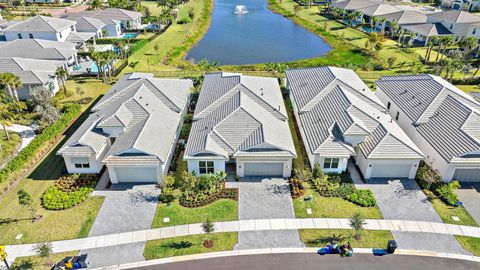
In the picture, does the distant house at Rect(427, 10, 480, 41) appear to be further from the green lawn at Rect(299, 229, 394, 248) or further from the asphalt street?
the asphalt street

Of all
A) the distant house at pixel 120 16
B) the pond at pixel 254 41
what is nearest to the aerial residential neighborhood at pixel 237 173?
the pond at pixel 254 41

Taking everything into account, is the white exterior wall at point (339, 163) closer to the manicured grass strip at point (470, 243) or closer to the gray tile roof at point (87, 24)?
the manicured grass strip at point (470, 243)

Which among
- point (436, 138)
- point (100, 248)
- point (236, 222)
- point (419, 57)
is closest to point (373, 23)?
point (419, 57)

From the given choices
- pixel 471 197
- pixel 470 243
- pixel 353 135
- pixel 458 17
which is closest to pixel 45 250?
pixel 353 135

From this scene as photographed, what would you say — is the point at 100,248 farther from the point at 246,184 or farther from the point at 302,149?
the point at 302,149

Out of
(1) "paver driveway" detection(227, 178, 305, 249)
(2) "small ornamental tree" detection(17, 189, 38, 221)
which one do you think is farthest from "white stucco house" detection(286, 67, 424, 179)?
(2) "small ornamental tree" detection(17, 189, 38, 221)

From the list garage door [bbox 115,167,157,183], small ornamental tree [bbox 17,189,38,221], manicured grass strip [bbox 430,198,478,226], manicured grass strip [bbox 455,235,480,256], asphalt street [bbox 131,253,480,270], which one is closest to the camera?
asphalt street [bbox 131,253,480,270]
